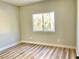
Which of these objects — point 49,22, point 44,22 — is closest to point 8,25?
point 44,22

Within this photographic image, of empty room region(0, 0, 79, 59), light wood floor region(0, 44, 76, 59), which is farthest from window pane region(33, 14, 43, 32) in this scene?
light wood floor region(0, 44, 76, 59)

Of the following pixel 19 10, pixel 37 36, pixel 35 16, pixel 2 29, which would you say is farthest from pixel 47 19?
pixel 2 29

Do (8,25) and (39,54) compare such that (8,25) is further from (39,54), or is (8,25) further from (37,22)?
(39,54)

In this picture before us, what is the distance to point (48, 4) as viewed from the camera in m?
4.52

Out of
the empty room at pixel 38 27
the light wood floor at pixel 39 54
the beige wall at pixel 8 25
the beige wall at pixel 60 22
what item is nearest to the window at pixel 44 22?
the empty room at pixel 38 27

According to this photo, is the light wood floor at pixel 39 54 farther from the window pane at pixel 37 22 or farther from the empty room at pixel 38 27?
the window pane at pixel 37 22

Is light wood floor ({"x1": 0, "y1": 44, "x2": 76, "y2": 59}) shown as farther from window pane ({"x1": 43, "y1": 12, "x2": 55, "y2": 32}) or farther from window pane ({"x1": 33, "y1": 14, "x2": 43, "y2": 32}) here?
window pane ({"x1": 33, "y1": 14, "x2": 43, "y2": 32})

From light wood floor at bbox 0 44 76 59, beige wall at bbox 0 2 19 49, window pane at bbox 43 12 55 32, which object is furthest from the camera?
window pane at bbox 43 12 55 32

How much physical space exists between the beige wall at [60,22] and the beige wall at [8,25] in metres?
0.87

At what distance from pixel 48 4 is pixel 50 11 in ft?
1.36

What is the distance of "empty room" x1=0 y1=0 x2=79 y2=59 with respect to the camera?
3981 mm

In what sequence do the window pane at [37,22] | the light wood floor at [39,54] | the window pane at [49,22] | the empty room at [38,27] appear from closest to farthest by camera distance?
the light wood floor at [39,54] → the empty room at [38,27] → the window pane at [49,22] → the window pane at [37,22]

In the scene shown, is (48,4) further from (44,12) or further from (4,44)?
(4,44)

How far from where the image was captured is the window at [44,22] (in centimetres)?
451
